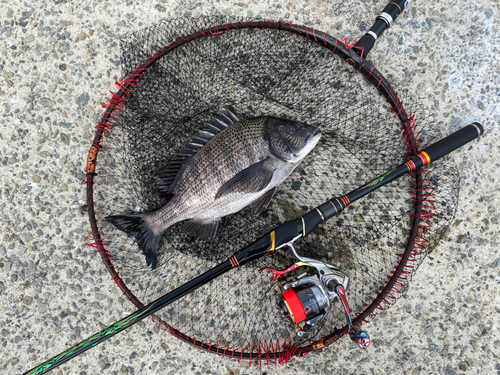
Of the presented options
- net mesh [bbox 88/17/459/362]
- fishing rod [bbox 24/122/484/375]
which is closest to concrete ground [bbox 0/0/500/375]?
net mesh [bbox 88/17/459/362]

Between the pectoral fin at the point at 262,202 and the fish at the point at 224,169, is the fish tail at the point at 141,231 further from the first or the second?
the pectoral fin at the point at 262,202

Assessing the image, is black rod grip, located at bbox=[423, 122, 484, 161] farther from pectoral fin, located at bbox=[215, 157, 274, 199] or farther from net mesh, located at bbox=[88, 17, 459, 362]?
pectoral fin, located at bbox=[215, 157, 274, 199]

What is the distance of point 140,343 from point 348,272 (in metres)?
1.56

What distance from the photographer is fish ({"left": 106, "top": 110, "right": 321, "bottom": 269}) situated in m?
1.95

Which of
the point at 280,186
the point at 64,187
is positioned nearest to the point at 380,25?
the point at 280,186

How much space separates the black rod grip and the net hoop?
10 centimetres

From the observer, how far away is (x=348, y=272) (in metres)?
2.17

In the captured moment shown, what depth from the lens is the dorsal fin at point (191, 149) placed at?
6.75 feet

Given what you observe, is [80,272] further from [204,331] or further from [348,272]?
[348,272]

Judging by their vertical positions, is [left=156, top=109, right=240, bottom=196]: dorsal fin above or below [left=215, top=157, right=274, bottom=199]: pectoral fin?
above

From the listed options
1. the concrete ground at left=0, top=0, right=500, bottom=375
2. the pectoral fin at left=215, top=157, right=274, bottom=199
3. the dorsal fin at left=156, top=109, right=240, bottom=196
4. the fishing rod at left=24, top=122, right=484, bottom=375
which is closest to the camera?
the fishing rod at left=24, top=122, right=484, bottom=375

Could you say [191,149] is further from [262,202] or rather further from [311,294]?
[311,294]

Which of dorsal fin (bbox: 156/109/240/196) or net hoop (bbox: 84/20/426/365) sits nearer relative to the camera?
net hoop (bbox: 84/20/426/365)

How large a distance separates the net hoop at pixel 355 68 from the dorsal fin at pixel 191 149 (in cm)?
44
